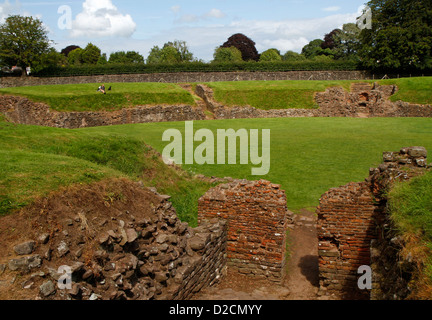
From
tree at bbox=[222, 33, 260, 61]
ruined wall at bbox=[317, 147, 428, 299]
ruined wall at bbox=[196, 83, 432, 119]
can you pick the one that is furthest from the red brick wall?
tree at bbox=[222, 33, 260, 61]

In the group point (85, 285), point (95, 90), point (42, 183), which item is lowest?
point (85, 285)

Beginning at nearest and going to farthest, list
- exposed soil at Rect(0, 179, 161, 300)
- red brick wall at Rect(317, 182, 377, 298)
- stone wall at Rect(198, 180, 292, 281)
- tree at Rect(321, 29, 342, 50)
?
exposed soil at Rect(0, 179, 161, 300) < red brick wall at Rect(317, 182, 377, 298) < stone wall at Rect(198, 180, 292, 281) < tree at Rect(321, 29, 342, 50)

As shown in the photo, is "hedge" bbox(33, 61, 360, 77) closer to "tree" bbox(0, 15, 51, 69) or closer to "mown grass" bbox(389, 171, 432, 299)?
"tree" bbox(0, 15, 51, 69)

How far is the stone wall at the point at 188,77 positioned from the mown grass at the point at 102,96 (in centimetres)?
814

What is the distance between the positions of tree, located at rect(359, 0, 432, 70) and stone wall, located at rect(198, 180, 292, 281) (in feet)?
142

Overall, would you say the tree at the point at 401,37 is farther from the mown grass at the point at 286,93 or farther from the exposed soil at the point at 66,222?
the exposed soil at the point at 66,222

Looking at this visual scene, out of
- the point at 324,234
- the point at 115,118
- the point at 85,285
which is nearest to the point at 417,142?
the point at 324,234

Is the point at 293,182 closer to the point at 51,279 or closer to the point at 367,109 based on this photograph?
the point at 51,279

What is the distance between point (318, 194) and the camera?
41.9ft

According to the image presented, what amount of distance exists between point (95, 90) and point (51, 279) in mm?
31635

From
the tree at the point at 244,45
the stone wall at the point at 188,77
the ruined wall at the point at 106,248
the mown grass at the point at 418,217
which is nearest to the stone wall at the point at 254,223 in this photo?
the ruined wall at the point at 106,248

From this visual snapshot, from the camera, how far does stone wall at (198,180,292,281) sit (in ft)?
26.4

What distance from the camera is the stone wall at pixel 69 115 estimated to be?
29219 mm
